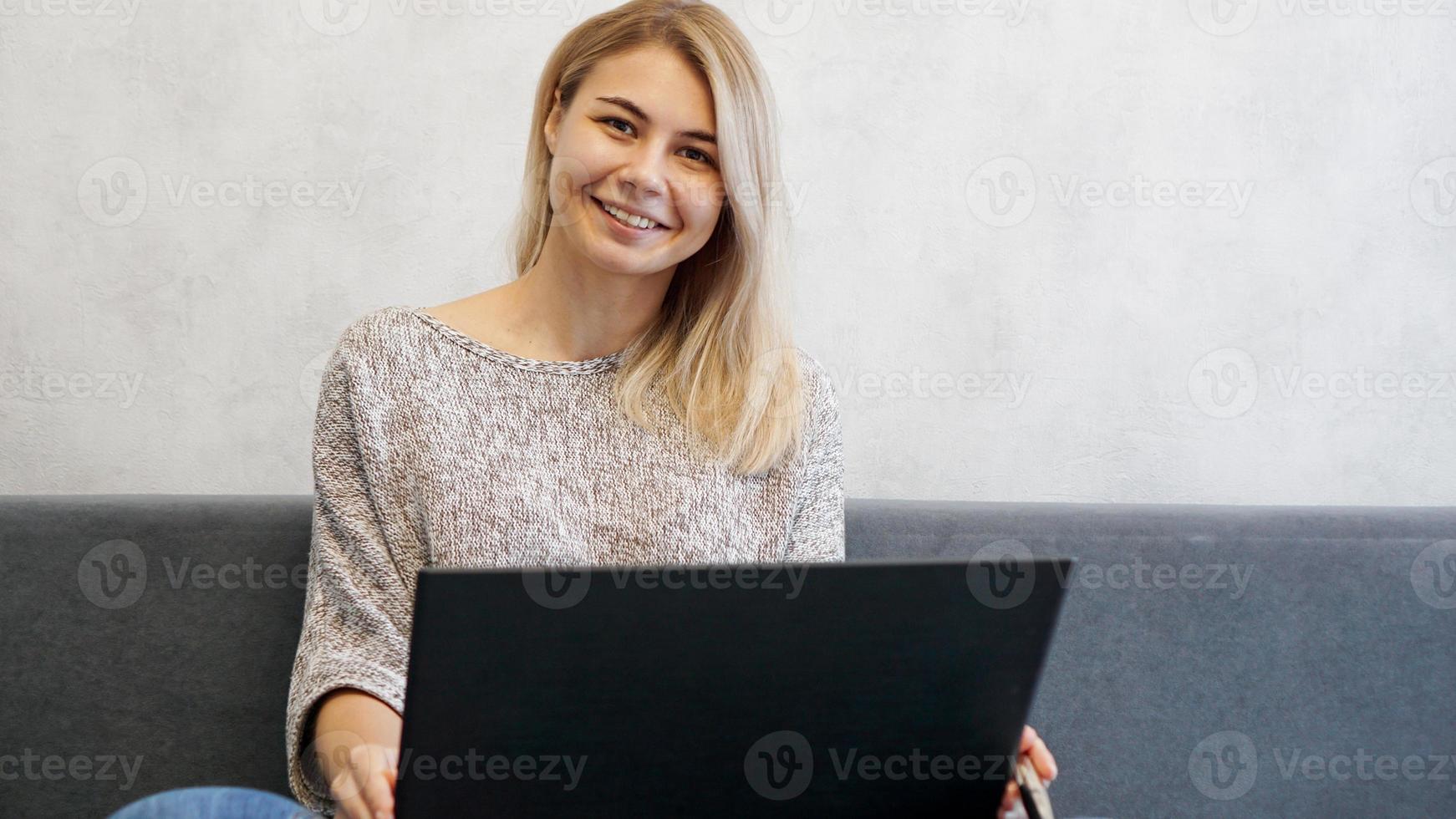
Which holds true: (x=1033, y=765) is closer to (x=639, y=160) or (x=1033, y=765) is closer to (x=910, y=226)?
(x=639, y=160)

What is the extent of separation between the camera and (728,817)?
763mm

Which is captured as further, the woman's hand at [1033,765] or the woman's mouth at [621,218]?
the woman's mouth at [621,218]

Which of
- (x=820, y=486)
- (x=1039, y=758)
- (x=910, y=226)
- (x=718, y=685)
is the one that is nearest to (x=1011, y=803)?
(x=1039, y=758)

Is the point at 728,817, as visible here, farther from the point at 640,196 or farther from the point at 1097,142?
the point at 1097,142

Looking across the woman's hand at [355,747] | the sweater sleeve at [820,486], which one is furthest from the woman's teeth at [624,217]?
the woman's hand at [355,747]

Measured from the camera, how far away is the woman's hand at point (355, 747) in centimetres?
87

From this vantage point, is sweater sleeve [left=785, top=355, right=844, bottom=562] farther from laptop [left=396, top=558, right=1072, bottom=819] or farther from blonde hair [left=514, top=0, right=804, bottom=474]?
laptop [left=396, top=558, right=1072, bottom=819]

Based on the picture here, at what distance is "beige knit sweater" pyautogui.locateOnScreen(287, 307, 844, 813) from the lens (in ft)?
3.78

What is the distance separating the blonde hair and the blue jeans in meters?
0.54

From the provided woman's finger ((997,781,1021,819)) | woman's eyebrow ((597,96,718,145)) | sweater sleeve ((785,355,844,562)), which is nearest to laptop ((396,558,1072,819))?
woman's finger ((997,781,1021,819))

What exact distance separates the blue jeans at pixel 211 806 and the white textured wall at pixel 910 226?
2.52ft

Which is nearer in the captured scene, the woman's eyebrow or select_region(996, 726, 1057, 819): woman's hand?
select_region(996, 726, 1057, 819): woman's hand

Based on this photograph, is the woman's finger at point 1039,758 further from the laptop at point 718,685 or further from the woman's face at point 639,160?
the woman's face at point 639,160

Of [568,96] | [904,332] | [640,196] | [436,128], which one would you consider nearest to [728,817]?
[640,196]
